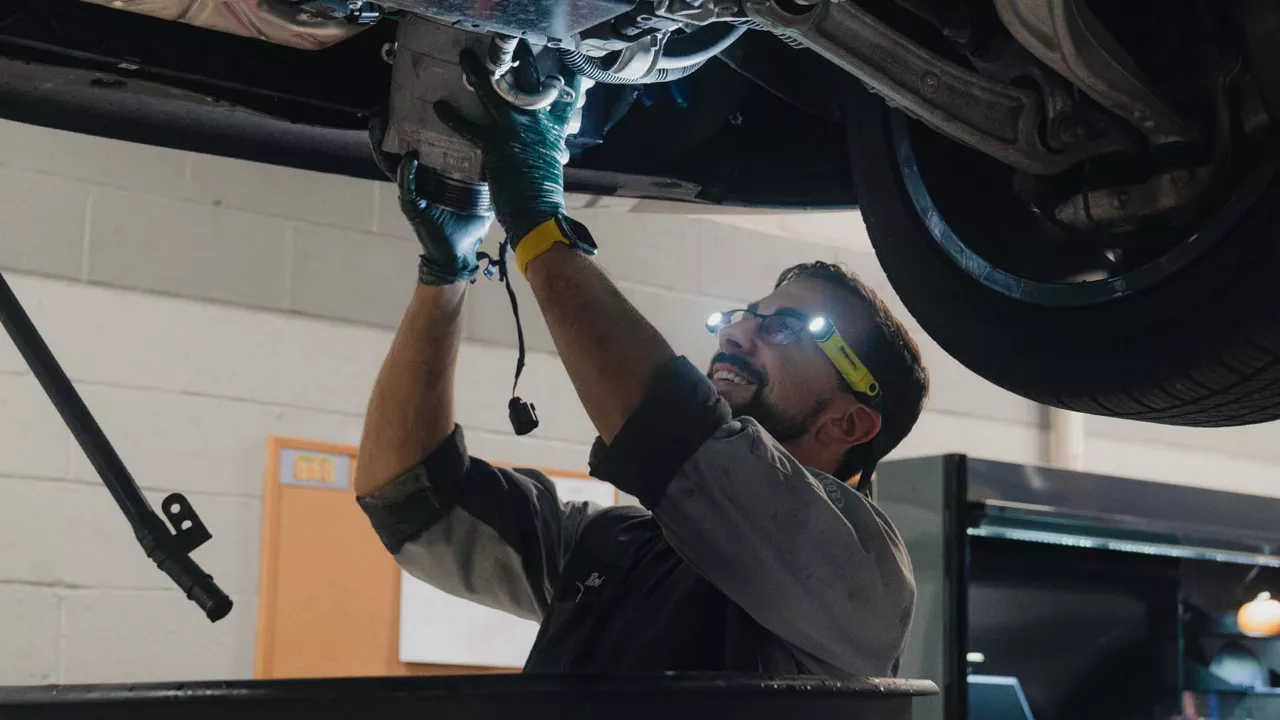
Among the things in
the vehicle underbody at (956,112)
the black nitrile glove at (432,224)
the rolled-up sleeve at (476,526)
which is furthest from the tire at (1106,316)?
the rolled-up sleeve at (476,526)

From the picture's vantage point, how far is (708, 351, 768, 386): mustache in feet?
4.70

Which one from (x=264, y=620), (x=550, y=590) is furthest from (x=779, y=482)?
(x=264, y=620)

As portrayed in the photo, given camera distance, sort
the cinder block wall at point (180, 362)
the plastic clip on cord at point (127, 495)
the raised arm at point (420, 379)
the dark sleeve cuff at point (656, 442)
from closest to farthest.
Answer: the dark sleeve cuff at point (656, 442), the plastic clip on cord at point (127, 495), the raised arm at point (420, 379), the cinder block wall at point (180, 362)

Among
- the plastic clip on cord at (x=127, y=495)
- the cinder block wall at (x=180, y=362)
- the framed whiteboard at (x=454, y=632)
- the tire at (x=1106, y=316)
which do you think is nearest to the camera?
the tire at (x=1106, y=316)

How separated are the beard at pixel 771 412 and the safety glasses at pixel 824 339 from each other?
4 cm

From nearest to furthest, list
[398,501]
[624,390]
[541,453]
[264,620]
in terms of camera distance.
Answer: [624,390], [398,501], [264,620], [541,453]

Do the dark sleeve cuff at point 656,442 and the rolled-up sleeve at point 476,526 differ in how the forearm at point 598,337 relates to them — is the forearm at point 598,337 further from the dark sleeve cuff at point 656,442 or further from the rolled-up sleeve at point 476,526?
the rolled-up sleeve at point 476,526

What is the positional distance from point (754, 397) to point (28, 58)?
2.54 ft

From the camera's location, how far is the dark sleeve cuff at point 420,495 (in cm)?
139

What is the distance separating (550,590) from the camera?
1.47 m

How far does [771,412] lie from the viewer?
142 centimetres

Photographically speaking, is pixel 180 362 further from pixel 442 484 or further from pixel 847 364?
pixel 847 364

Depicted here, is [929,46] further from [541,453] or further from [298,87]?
[541,453]

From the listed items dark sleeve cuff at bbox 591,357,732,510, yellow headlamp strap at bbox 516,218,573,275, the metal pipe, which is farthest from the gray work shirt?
the metal pipe
